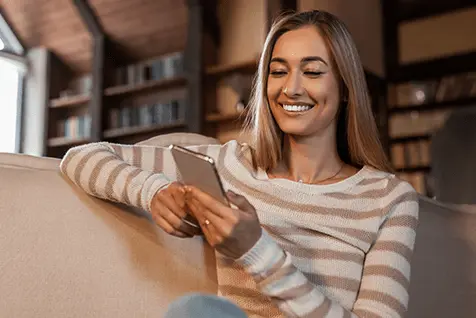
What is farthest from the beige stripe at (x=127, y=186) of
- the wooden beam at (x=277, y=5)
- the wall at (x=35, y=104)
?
the wall at (x=35, y=104)

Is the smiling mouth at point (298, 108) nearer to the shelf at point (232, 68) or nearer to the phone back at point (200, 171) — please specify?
the phone back at point (200, 171)

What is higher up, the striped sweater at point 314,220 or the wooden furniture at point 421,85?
the wooden furniture at point 421,85

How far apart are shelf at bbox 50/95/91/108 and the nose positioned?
12.8 ft

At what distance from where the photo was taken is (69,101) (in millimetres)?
4883

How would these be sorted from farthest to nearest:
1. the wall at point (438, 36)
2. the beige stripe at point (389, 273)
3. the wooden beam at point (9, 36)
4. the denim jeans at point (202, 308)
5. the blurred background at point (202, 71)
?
the wooden beam at point (9, 36), the wall at point (438, 36), the blurred background at point (202, 71), the beige stripe at point (389, 273), the denim jeans at point (202, 308)

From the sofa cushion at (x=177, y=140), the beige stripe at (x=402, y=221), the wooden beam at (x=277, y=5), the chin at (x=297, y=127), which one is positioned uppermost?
the wooden beam at (x=277, y=5)

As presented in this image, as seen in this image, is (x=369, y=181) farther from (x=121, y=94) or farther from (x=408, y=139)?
(x=121, y=94)

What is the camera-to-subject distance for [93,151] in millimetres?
963

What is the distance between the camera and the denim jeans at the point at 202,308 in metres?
0.55

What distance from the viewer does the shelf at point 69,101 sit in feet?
15.7

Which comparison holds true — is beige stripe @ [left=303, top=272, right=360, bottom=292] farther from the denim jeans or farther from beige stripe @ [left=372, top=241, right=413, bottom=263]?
the denim jeans

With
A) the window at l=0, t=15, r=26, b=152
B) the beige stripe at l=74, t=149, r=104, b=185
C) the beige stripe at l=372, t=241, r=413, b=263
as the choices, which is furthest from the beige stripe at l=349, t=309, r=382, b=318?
the window at l=0, t=15, r=26, b=152

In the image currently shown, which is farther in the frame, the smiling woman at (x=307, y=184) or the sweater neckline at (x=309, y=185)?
the sweater neckline at (x=309, y=185)

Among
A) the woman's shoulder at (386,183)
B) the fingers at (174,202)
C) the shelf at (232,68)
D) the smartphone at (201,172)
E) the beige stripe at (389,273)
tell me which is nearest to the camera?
the smartphone at (201,172)
